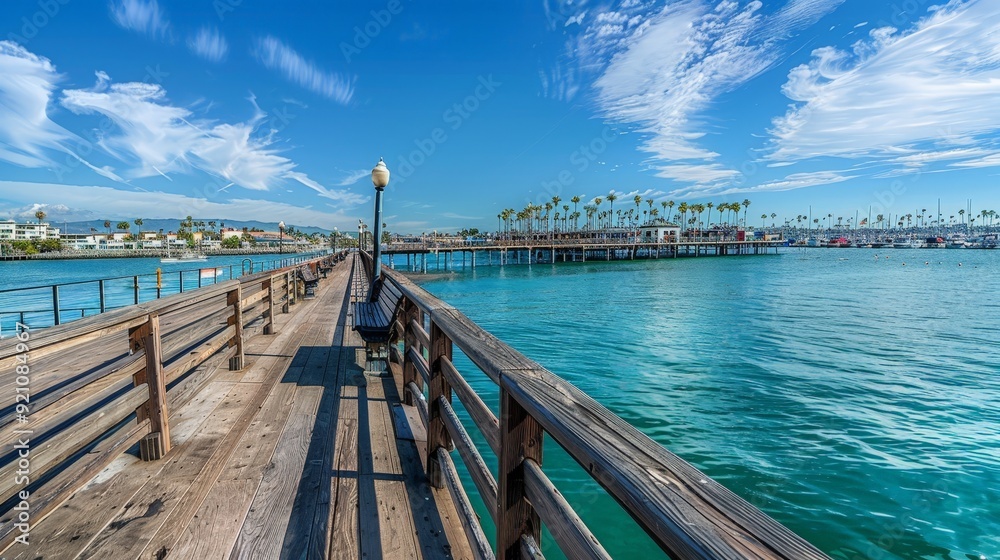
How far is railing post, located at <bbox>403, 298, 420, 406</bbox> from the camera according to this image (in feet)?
11.8

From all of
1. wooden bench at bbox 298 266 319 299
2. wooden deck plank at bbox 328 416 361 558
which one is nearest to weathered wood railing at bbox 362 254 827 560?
wooden deck plank at bbox 328 416 361 558

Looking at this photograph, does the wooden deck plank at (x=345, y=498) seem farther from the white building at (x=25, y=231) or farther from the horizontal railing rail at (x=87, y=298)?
the white building at (x=25, y=231)

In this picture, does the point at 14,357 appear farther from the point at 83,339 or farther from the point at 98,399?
the point at 98,399

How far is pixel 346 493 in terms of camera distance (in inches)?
92.5

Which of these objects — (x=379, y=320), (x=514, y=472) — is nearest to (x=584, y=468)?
(x=514, y=472)

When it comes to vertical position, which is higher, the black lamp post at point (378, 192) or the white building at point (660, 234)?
the white building at point (660, 234)

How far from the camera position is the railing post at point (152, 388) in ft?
8.40

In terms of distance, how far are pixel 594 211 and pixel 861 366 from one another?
13243cm

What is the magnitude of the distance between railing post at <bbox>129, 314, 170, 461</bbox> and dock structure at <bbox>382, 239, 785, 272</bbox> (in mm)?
51646

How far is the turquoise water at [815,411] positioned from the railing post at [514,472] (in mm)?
2259

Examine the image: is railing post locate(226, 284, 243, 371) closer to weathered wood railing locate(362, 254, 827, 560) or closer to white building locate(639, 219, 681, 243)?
weathered wood railing locate(362, 254, 827, 560)

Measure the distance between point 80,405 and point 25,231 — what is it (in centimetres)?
17209

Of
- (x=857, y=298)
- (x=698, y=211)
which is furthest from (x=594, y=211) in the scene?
(x=857, y=298)

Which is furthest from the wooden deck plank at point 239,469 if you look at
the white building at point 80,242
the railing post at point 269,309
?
the white building at point 80,242
